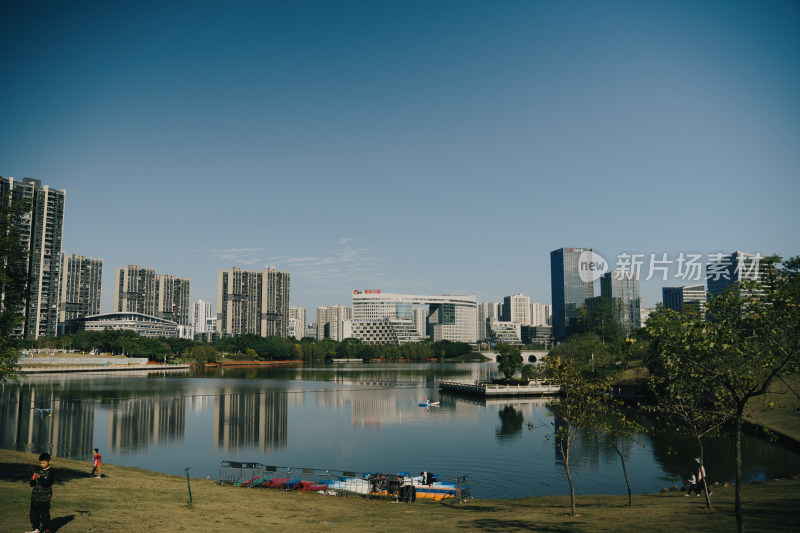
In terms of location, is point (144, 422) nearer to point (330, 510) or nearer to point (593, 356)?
point (330, 510)

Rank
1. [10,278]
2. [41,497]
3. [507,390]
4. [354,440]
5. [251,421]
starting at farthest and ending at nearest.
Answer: [507,390] → [251,421] → [354,440] → [10,278] → [41,497]

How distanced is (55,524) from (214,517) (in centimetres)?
579

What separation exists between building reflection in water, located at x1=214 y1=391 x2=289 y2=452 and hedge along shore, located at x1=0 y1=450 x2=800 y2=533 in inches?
982

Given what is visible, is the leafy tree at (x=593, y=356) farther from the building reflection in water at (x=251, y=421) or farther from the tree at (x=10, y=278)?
the tree at (x=10, y=278)

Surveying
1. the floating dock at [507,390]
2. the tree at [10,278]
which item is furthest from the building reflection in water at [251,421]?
the floating dock at [507,390]

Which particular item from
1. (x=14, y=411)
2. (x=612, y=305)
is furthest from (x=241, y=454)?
(x=612, y=305)

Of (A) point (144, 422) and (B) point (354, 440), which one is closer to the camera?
(B) point (354, 440)

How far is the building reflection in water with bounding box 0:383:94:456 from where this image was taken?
51469 millimetres

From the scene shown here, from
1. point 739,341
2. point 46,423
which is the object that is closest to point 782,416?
point 739,341

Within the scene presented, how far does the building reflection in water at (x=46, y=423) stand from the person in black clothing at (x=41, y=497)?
120ft

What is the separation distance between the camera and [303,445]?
55.9 metres

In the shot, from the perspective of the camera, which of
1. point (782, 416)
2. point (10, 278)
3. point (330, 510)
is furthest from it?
point (782, 416)

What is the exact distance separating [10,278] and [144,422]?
46955 millimetres

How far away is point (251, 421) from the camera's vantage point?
7044 cm
